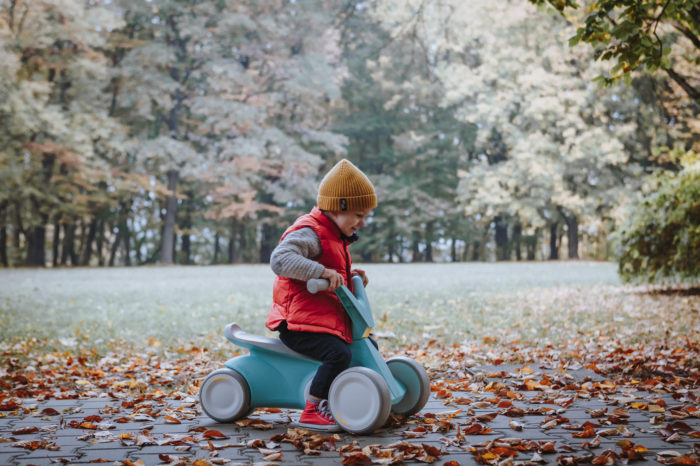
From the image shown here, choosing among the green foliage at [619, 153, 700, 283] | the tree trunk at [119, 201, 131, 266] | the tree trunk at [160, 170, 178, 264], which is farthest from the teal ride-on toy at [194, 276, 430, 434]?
the tree trunk at [119, 201, 131, 266]

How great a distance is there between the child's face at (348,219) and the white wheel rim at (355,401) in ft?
3.07

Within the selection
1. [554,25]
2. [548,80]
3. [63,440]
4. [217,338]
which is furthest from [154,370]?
[554,25]

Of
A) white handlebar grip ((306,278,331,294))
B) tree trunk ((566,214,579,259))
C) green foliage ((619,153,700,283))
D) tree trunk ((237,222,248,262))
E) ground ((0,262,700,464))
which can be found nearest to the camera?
ground ((0,262,700,464))

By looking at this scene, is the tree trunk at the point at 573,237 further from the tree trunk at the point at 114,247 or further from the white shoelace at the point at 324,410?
the white shoelace at the point at 324,410

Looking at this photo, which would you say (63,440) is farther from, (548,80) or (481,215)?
(481,215)

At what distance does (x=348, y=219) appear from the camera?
4.32 meters

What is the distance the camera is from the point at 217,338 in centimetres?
880

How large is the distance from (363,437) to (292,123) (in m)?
28.9

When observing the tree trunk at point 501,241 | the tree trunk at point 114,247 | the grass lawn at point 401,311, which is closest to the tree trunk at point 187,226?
the tree trunk at point 114,247

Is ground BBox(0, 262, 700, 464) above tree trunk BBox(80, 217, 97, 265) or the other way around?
the other way around

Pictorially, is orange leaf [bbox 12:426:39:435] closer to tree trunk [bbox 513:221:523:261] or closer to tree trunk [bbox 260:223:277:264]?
tree trunk [bbox 260:223:277:264]

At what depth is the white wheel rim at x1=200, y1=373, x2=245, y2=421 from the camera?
432cm

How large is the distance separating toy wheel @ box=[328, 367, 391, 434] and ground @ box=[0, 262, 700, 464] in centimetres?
11

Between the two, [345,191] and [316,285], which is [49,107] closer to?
[345,191]
